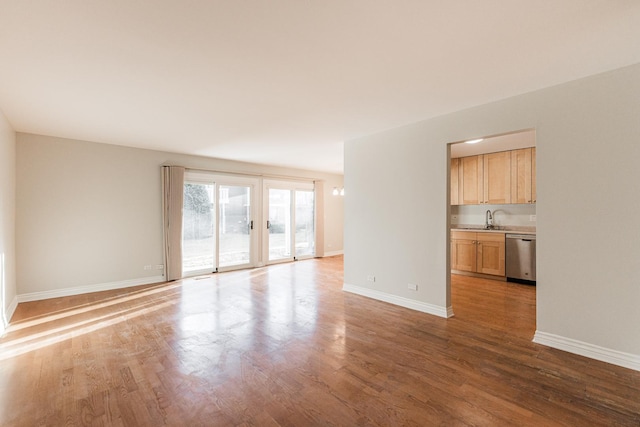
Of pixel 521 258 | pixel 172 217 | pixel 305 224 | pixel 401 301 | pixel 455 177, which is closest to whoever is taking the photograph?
pixel 401 301

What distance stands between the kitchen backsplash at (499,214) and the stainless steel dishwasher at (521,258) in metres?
0.73

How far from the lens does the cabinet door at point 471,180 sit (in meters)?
6.15

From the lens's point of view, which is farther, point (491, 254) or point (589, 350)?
point (491, 254)

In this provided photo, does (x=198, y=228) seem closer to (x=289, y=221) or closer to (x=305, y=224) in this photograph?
(x=289, y=221)

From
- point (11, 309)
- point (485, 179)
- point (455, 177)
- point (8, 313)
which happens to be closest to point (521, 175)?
point (485, 179)

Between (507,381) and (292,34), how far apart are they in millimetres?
3130

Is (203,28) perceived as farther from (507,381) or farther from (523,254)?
(523,254)

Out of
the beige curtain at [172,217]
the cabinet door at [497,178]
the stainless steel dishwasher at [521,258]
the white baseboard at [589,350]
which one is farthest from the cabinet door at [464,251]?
the beige curtain at [172,217]

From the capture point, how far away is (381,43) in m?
2.08

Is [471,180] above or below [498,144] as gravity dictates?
below

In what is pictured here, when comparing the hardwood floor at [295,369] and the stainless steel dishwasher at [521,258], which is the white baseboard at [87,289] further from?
the stainless steel dishwasher at [521,258]

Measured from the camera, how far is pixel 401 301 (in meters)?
4.15

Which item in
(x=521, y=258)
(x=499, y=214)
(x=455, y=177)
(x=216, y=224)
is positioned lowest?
(x=521, y=258)

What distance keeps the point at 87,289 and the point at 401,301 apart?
207 inches
